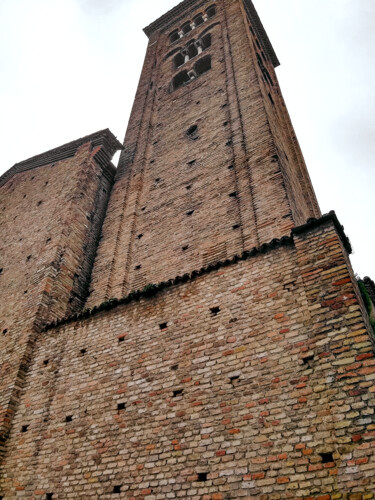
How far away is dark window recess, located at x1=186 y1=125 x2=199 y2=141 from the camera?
1280 centimetres

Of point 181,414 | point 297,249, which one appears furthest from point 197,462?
point 297,249

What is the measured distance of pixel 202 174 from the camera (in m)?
11.3

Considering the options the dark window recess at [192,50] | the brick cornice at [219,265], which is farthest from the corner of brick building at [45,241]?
the dark window recess at [192,50]

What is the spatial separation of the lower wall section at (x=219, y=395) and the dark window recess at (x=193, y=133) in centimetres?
680

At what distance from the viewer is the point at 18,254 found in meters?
11.6

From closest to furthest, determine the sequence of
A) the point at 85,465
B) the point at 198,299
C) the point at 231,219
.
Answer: the point at 85,465
the point at 198,299
the point at 231,219

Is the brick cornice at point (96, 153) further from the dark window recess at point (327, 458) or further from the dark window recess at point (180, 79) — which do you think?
the dark window recess at point (327, 458)

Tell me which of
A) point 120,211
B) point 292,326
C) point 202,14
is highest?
point 202,14

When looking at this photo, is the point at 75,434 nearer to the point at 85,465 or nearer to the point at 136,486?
the point at 85,465

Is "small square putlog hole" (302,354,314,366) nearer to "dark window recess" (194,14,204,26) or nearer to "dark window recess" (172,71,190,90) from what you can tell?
"dark window recess" (172,71,190,90)

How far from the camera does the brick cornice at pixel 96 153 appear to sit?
14.1m

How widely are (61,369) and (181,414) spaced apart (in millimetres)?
3016

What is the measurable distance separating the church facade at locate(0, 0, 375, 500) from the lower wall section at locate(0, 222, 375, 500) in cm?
2

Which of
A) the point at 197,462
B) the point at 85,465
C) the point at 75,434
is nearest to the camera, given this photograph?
the point at 197,462
